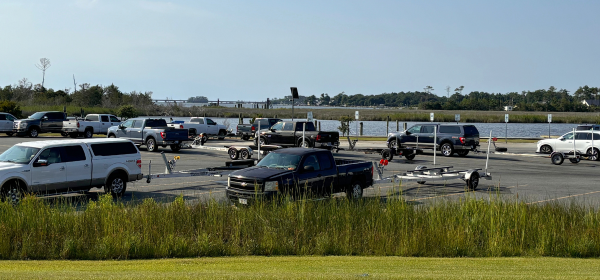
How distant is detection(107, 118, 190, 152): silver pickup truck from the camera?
33406mm

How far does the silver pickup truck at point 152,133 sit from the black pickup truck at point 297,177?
18.2 m

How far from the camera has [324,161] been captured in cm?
1591

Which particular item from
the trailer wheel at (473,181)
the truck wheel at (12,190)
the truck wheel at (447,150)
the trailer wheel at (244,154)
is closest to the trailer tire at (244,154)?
the trailer wheel at (244,154)

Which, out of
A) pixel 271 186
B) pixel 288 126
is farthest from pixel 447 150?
pixel 271 186

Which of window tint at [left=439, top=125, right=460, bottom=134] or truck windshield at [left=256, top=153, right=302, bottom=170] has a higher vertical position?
window tint at [left=439, top=125, right=460, bottom=134]

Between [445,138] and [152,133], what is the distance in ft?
55.4

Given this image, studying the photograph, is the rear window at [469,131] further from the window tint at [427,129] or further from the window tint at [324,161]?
the window tint at [324,161]

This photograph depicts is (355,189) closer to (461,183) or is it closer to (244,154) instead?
(461,183)

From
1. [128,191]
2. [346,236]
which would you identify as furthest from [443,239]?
[128,191]

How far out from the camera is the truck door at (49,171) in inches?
594

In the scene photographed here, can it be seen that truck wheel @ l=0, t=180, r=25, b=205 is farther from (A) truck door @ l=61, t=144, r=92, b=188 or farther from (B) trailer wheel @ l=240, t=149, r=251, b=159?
(B) trailer wheel @ l=240, t=149, r=251, b=159

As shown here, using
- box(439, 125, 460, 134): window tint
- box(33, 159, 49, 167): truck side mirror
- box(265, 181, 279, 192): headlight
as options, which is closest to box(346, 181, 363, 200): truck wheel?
box(265, 181, 279, 192): headlight

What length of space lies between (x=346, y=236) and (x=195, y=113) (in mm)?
97537

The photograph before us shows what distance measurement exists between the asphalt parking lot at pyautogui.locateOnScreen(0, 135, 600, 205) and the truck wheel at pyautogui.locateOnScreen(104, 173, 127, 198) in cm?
28
